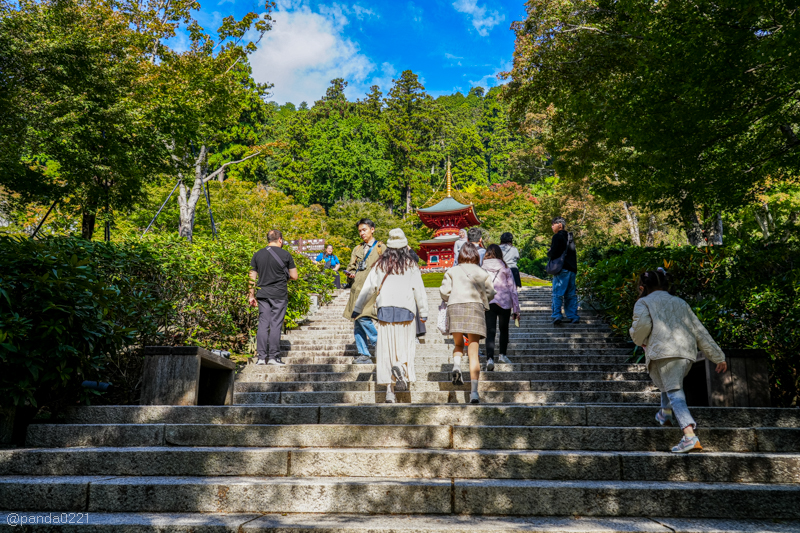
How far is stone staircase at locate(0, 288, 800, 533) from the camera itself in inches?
114

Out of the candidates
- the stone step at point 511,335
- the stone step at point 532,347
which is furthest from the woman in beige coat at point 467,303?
the stone step at point 511,335

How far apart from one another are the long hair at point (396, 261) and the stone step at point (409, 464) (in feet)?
6.88

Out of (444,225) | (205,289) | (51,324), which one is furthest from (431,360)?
(444,225)

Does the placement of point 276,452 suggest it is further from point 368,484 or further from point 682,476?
point 682,476

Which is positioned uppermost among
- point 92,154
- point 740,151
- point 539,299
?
point 92,154

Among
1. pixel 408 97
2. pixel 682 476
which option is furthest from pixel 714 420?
pixel 408 97

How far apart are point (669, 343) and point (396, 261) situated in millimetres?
2580

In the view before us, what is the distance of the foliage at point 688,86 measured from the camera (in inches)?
234

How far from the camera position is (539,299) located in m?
12.7

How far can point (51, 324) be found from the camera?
12.5ft

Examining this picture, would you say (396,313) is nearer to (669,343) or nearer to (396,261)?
(396,261)

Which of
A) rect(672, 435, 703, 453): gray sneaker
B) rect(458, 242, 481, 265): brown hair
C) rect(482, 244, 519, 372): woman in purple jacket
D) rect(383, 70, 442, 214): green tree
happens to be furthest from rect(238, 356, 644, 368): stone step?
rect(383, 70, 442, 214): green tree

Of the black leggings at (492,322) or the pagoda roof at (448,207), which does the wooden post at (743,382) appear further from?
the pagoda roof at (448,207)

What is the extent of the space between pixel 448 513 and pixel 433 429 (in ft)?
2.52
